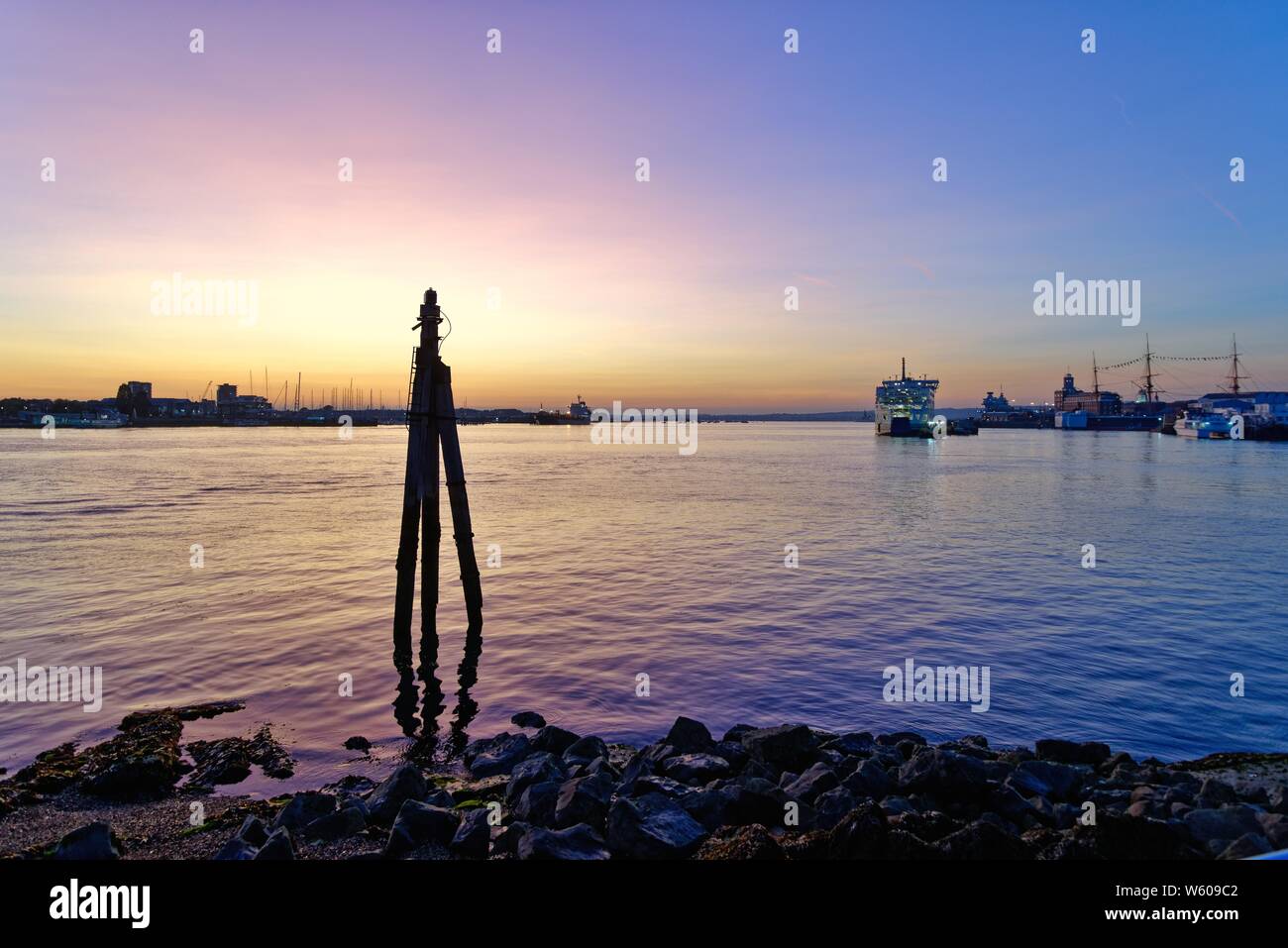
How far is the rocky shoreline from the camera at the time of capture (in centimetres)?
729

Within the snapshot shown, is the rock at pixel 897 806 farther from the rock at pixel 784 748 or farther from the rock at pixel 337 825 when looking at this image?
the rock at pixel 337 825

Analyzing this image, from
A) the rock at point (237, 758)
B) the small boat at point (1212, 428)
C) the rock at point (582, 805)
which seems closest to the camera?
the rock at point (582, 805)

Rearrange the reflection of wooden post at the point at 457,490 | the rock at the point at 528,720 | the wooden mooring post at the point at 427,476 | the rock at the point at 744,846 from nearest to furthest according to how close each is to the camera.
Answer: the rock at the point at 744,846 → the rock at the point at 528,720 → the wooden mooring post at the point at 427,476 → the reflection of wooden post at the point at 457,490

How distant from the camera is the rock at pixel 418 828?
7.65m

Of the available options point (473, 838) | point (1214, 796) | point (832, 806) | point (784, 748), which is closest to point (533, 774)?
point (473, 838)

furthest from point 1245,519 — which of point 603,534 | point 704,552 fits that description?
point 603,534

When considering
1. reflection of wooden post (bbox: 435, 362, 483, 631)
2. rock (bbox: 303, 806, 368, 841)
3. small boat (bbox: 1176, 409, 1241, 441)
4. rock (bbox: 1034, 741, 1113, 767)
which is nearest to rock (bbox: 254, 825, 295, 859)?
rock (bbox: 303, 806, 368, 841)

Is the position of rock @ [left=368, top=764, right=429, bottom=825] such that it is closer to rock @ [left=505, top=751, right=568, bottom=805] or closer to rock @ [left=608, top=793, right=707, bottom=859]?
rock @ [left=505, top=751, right=568, bottom=805]

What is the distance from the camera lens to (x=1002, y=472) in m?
82.6

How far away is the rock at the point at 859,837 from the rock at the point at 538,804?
333 centimetres

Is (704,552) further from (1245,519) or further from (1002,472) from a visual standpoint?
(1002,472)

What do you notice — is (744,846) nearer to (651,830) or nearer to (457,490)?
(651,830)

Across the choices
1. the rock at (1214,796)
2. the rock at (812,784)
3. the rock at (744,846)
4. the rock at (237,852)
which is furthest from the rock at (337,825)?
the rock at (1214,796)

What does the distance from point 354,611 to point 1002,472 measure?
257 ft
